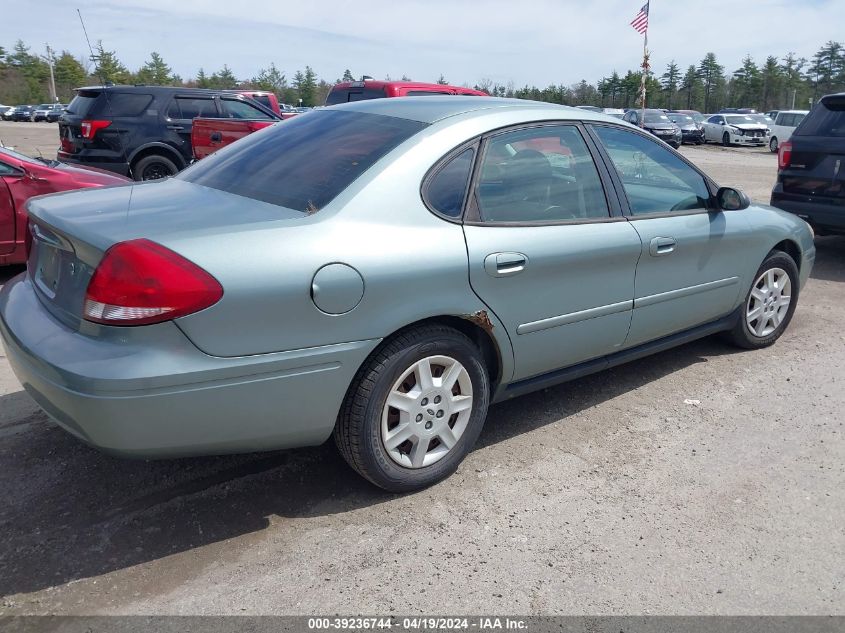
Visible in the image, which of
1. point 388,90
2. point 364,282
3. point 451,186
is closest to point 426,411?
point 364,282

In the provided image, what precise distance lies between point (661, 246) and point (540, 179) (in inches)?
33.4

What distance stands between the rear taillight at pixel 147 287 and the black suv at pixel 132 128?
28.9ft

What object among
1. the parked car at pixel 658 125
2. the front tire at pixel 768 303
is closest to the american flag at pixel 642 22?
the parked car at pixel 658 125

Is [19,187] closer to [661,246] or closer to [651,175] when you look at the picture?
[651,175]

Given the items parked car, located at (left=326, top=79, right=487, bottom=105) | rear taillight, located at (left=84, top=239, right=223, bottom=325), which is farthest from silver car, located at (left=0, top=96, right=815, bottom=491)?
parked car, located at (left=326, top=79, right=487, bottom=105)

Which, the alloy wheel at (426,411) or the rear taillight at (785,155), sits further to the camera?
the rear taillight at (785,155)

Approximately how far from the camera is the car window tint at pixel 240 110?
11.6 meters

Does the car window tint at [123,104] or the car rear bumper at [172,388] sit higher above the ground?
the car window tint at [123,104]

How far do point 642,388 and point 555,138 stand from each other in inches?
63.9

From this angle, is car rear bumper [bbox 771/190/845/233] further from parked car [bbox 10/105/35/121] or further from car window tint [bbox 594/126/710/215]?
parked car [bbox 10/105/35/121]

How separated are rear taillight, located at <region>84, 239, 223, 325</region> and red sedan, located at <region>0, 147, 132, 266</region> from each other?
A: 4.32m

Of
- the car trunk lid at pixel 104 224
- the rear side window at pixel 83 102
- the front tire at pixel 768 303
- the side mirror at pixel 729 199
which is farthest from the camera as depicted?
the rear side window at pixel 83 102

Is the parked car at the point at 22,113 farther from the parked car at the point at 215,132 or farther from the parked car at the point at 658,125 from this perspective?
the parked car at the point at 215,132

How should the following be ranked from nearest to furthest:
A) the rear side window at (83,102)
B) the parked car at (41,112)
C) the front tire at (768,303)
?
the front tire at (768,303) < the rear side window at (83,102) < the parked car at (41,112)
